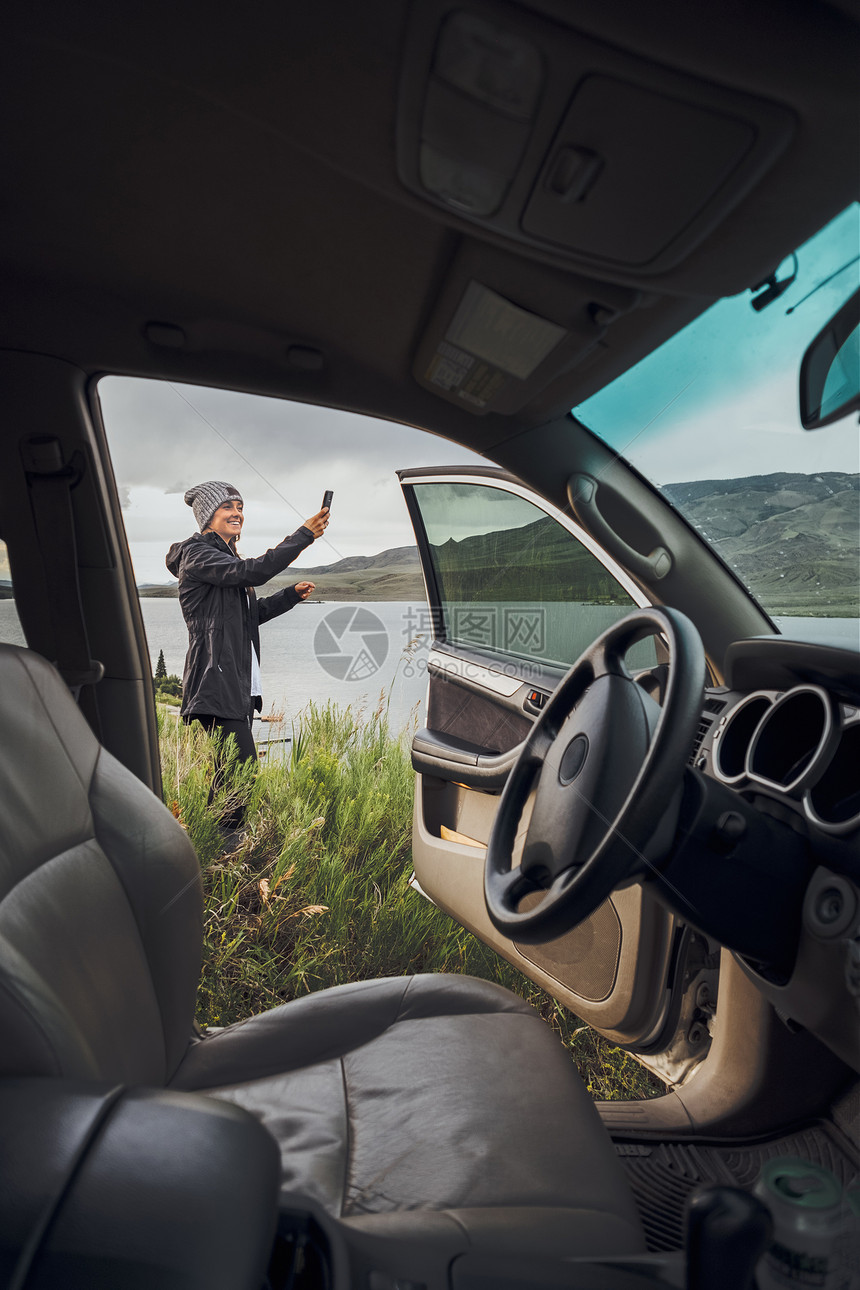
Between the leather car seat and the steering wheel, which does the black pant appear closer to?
the leather car seat

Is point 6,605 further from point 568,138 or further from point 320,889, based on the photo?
point 568,138

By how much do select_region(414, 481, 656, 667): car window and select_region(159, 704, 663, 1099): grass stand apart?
641 mm

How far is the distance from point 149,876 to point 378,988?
378mm

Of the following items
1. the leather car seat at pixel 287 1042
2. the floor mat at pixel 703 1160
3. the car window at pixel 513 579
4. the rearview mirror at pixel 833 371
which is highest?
Answer: the rearview mirror at pixel 833 371

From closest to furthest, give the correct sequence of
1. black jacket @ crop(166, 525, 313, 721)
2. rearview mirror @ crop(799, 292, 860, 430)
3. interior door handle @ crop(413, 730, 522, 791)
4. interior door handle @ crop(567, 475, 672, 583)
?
rearview mirror @ crop(799, 292, 860, 430), interior door handle @ crop(567, 475, 672, 583), interior door handle @ crop(413, 730, 522, 791), black jacket @ crop(166, 525, 313, 721)

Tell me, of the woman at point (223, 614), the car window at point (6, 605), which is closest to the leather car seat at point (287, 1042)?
the car window at point (6, 605)

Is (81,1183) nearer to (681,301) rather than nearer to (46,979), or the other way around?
(46,979)

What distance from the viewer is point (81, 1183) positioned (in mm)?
399

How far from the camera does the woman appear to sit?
89.6 inches

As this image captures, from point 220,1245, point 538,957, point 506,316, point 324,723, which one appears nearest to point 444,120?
point 506,316

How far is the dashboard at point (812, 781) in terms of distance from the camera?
32.2 inches

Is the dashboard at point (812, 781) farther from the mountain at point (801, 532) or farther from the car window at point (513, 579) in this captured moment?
the car window at point (513, 579)

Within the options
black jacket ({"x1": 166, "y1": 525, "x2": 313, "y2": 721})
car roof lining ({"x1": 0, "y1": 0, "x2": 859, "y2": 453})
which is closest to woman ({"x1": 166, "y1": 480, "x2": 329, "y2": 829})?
black jacket ({"x1": 166, "y1": 525, "x2": 313, "y2": 721})

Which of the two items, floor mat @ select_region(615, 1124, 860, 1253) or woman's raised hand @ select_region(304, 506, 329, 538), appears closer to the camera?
floor mat @ select_region(615, 1124, 860, 1253)
